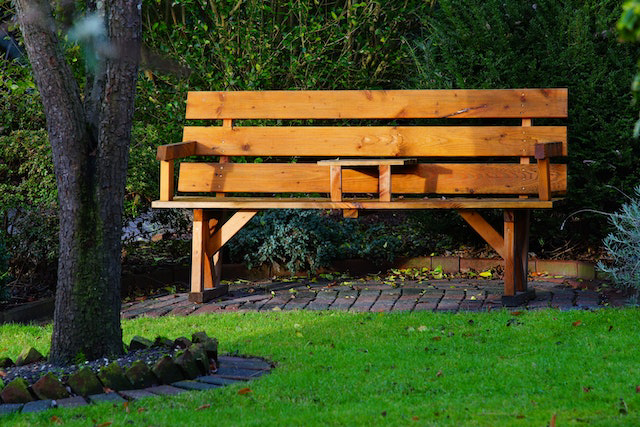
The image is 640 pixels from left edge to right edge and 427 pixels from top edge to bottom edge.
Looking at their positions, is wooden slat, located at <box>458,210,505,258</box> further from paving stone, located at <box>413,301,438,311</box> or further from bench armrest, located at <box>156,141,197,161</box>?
bench armrest, located at <box>156,141,197,161</box>

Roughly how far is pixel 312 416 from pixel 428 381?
739mm

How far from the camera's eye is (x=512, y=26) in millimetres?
7684

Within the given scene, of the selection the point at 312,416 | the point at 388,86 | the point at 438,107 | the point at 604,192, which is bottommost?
the point at 312,416

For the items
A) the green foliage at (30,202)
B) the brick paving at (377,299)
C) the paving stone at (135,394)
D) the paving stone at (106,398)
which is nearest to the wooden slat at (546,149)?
the brick paving at (377,299)

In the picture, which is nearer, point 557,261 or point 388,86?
point 557,261

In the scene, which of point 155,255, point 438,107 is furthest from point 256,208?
point 155,255

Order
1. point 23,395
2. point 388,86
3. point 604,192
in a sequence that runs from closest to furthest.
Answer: point 23,395
point 604,192
point 388,86

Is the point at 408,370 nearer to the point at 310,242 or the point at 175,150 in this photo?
the point at 175,150

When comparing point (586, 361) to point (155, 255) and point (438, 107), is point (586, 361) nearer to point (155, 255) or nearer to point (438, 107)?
point (438, 107)

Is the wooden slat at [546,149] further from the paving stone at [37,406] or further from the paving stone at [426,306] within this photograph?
the paving stone at [37,406]

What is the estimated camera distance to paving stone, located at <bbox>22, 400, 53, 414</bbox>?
3682mm

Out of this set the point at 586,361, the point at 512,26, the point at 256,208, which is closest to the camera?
the point at 586,361

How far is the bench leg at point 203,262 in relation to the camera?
655 cm

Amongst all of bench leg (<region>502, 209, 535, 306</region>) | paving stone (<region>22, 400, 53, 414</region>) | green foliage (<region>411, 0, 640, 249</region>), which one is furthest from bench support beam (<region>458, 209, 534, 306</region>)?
paving stone (<region>22, 400, 53, 414</region>)
